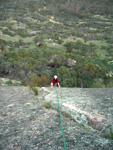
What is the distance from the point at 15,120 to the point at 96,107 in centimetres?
279

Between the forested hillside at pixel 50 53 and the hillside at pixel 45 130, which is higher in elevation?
the forested hillside at pixel 50 53

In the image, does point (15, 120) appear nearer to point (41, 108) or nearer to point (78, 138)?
point (41, 108)

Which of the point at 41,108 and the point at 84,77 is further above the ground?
the point at 84,77

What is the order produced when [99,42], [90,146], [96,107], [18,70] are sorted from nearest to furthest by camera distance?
[90,146] → [96,107] → [18,70] → [99,42]

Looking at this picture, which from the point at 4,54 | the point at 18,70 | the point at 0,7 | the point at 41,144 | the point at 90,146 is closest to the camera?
the point at 90,146

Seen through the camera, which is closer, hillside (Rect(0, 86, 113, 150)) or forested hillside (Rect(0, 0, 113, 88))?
hillside (Rect(0, 86, 113, 150))

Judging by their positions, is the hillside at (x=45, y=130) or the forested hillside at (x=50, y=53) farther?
the forested hillside at (x=50, y=53)

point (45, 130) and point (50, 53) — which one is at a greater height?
point (50, 53)

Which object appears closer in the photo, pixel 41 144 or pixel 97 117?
pixel 41 144

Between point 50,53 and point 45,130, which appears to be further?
point 50,53

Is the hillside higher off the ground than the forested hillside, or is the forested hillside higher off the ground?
the forested hillside

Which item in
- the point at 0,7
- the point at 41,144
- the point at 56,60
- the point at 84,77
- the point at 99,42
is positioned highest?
the point at 0,7

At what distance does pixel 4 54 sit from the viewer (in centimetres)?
2673

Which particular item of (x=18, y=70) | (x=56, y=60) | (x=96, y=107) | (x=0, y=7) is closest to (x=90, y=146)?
(x=96, y=107)
